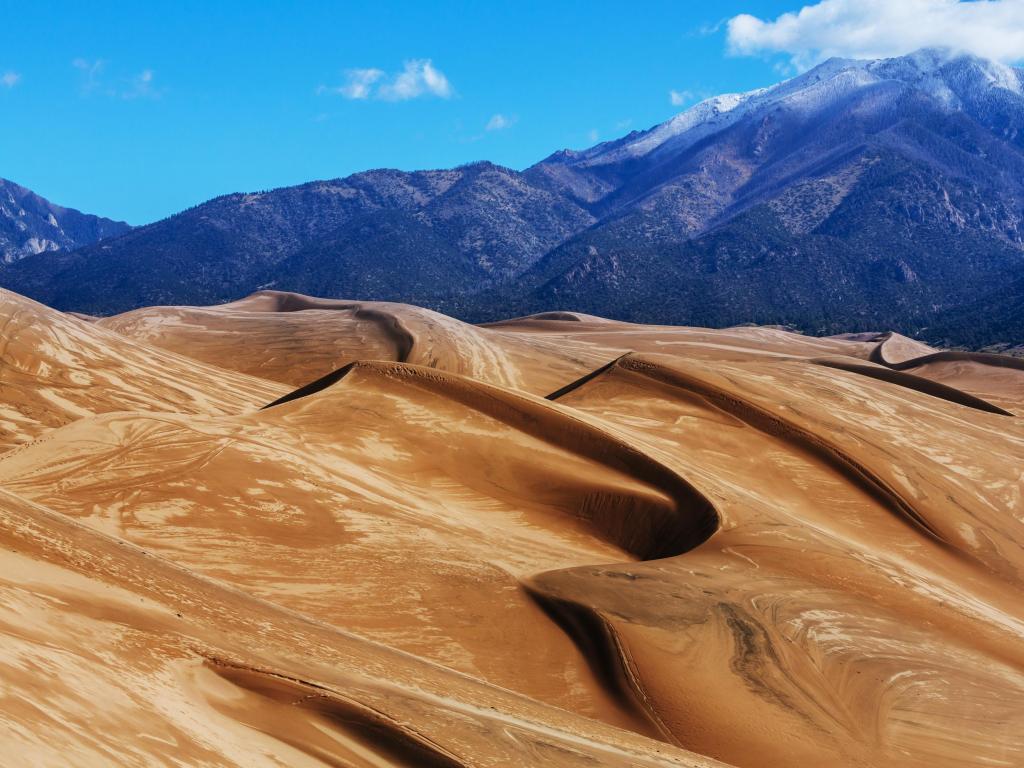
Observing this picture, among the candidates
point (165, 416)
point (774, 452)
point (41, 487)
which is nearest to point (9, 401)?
point (165, 416)

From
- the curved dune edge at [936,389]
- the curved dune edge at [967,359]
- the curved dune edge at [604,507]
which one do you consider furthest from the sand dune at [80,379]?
the curved dune edge at [967,359]

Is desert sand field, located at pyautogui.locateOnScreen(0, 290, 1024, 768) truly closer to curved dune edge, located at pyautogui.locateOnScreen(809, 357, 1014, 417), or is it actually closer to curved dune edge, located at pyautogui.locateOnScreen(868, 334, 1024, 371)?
curved dune edge, located at pyautogui.locateOnScreen(809, 357, 1014, 417)

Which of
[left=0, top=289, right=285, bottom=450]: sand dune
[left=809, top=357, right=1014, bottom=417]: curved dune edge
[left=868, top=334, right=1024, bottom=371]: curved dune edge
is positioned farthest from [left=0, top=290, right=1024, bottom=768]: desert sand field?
[left=868, top=334, right=1024, bottom=371]: curved dune edge

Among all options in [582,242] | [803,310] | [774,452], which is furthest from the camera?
[582,242]

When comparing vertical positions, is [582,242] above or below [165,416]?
above

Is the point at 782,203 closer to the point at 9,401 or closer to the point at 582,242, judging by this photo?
the point at 582,242

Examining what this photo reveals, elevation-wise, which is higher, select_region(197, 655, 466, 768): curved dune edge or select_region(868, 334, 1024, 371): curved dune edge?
select_region(868, 334, 1024, 371): curved dune edge
